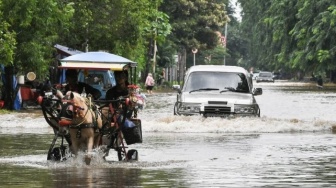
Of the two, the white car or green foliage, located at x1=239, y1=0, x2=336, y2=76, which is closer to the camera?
the white car

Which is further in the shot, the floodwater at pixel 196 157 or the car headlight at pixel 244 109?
the car headlight at pixel 244 109

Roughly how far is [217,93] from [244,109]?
36.9 inches

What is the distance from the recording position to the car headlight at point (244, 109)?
2950cm

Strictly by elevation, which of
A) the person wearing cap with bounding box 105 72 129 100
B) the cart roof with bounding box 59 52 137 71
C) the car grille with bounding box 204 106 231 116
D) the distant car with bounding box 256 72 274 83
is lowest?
the distant car with bounding box 256 72 274 83

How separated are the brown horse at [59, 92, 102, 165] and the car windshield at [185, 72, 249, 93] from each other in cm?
1211

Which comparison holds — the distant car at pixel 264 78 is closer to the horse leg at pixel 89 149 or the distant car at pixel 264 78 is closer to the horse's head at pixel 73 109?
the horse leg at pixel 89 149

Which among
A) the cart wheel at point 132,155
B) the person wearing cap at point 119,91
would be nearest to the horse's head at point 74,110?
the person wearing cap at point 119,91

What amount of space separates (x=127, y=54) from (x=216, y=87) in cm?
2886

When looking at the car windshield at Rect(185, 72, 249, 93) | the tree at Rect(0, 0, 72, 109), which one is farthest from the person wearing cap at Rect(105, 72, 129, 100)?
the tree at Rect(0, 0, 72, 109)

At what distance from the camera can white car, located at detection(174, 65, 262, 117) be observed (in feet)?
96.7

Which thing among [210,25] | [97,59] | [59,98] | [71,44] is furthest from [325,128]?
[210,25]

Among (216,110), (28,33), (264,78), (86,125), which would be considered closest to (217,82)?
(216,110)

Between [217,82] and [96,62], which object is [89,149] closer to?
[96,62]

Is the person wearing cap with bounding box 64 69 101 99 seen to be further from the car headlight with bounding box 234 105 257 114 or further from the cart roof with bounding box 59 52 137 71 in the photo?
the car headlight with bounding box 234 105 257 114
